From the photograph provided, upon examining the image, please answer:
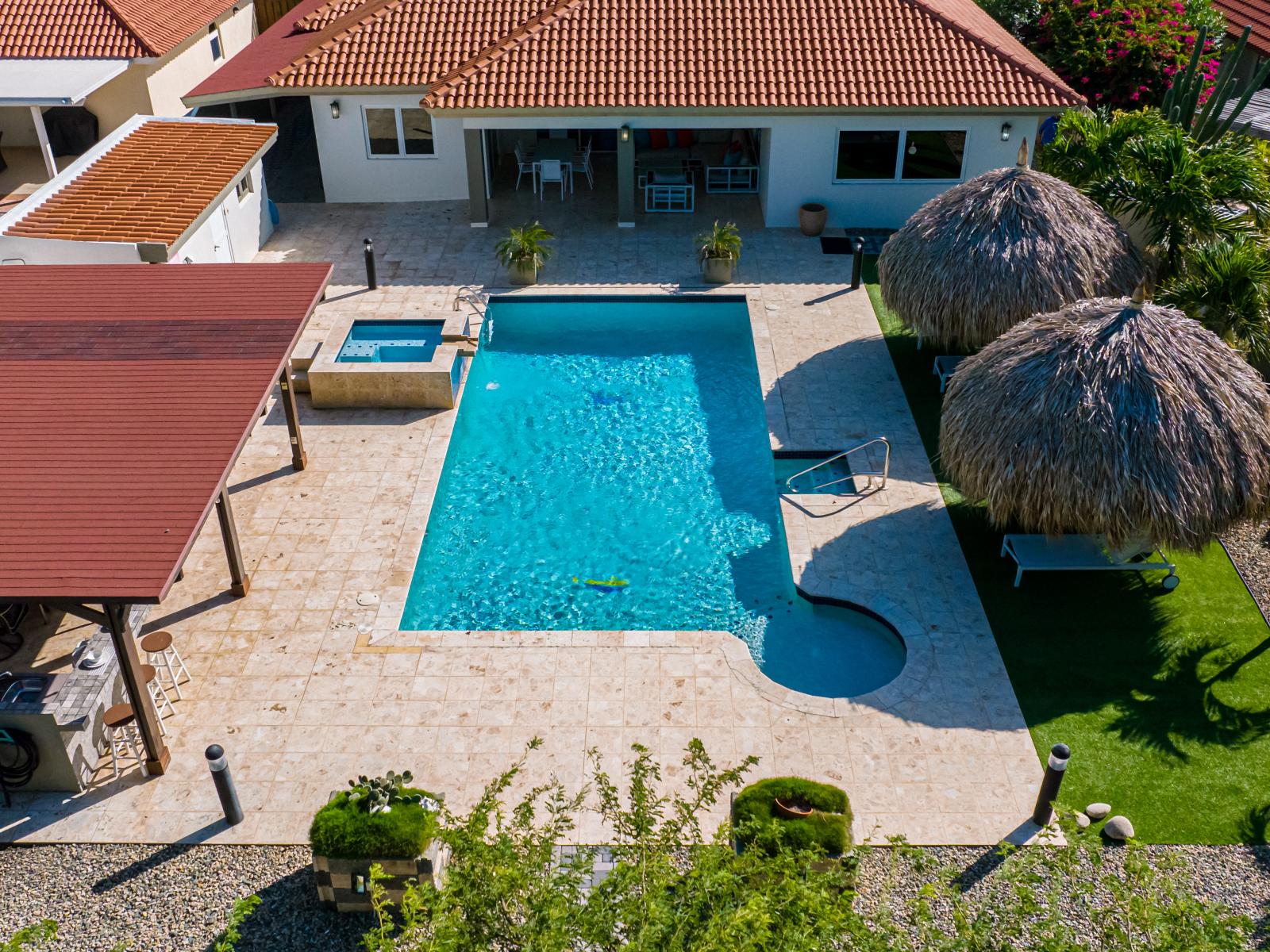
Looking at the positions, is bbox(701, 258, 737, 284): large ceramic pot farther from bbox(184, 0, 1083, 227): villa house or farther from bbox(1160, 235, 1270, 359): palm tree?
bbox(1160, 235, 1270, 359): palm tree

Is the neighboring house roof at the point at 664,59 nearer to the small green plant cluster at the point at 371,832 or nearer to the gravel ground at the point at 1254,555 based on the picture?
the gravel ground at the point at 1254,555

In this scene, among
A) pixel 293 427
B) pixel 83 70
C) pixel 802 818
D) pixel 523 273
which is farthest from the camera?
pixel 83 70

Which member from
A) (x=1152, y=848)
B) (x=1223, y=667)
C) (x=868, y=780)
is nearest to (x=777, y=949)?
(x=868, y=780)

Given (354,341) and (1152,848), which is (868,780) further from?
(354,341)

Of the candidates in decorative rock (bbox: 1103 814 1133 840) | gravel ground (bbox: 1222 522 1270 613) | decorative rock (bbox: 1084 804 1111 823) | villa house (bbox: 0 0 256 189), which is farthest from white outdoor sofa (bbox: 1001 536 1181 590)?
villa house (bbox: 0 0 256 189)

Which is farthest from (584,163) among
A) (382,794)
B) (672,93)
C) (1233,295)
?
(382,794)

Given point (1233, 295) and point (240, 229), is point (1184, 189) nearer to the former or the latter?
point (1233, 295)

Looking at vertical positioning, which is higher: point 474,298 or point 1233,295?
point 1233,295
